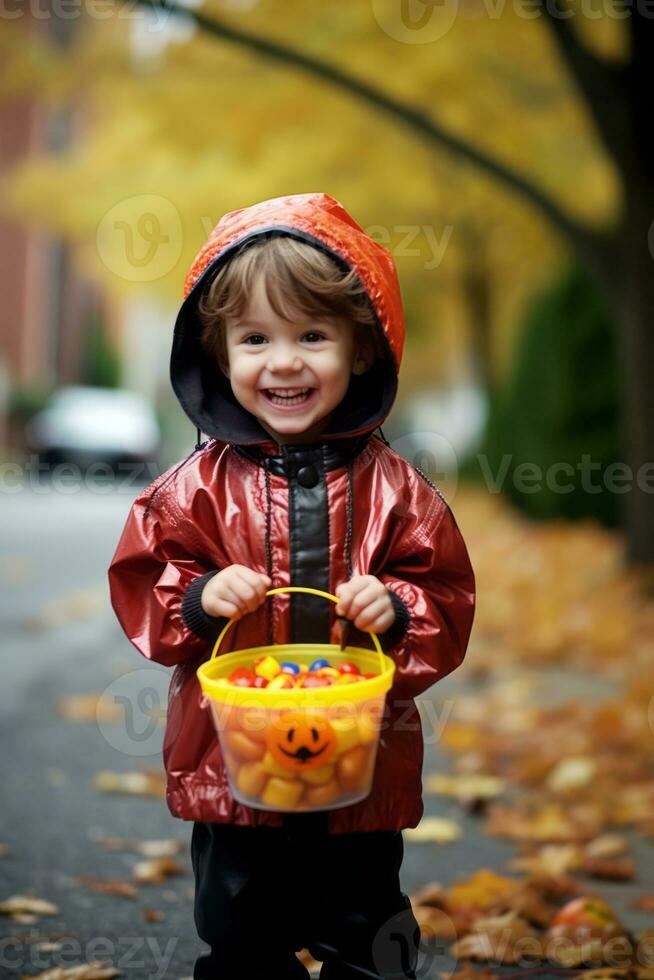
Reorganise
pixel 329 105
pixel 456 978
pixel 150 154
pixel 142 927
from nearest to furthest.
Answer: pixel 456 978
pixel 142 927
pixel 329 105
pixel 150 154

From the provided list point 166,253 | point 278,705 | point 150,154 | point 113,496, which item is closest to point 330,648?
point 278,705

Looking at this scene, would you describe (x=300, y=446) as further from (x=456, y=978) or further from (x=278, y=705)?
(x=456, y=978)

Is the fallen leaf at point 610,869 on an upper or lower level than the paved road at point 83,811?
upper

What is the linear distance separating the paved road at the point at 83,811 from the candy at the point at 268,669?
116 cm

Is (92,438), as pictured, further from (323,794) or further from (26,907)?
(323,794)

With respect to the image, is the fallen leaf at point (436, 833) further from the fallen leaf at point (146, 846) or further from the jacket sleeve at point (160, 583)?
the jacket sleeve at point (160, 583)

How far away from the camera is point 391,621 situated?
2.12 metres

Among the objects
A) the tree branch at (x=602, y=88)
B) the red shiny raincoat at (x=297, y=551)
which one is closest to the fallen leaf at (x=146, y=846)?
the red shiny raincoat at (x=297, y=551)

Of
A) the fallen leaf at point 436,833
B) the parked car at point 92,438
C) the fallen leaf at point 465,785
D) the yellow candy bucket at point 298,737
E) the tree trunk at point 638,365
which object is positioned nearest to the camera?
the yellow candy bucket at point 298,737

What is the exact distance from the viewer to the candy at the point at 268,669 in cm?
202

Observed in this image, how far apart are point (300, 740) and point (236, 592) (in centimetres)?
30

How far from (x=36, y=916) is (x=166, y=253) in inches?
516

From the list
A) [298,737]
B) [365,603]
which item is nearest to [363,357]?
[365,603]

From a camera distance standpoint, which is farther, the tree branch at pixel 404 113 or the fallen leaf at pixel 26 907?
the tree branch at pixel 404 113
